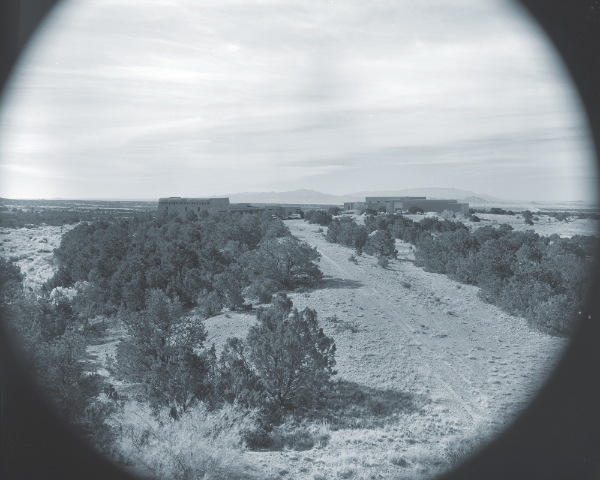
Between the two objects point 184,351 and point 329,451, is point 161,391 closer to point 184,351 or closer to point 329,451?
point 184,351

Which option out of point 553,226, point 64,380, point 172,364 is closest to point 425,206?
point 553,226

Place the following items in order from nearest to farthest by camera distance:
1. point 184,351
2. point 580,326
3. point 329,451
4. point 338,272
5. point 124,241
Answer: point 329,451, point 184,351, point 580,326, point 338,272, point 124,241

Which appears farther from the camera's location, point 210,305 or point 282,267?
point 282,267

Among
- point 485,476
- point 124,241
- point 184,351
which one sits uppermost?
point 124,241

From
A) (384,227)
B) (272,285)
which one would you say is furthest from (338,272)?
(384,227)

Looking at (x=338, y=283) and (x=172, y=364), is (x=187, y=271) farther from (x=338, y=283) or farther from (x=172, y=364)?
(x=172, y=364)

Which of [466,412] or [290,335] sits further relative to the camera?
[290,335]

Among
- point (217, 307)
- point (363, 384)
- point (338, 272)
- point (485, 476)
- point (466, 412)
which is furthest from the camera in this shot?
point (338, 272)
